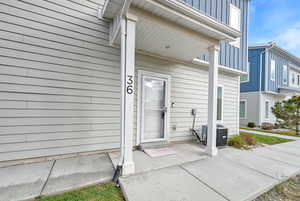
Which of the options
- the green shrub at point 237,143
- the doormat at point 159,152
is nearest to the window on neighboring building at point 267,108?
the green shrub at point 237,143

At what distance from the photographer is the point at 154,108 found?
12.2 ft

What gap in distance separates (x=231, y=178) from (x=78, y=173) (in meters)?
2.65

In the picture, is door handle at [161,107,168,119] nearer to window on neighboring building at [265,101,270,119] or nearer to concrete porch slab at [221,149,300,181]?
concrete porch slab at [221,149,300,181]

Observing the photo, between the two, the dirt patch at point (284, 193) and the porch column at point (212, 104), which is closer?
the dirt patch at point (284, 193)

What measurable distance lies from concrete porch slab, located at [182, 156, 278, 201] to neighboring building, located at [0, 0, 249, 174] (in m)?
0.58

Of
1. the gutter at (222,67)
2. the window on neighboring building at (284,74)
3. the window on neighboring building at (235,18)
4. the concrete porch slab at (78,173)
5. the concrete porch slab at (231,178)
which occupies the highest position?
the window on neighboring building at (235,18)

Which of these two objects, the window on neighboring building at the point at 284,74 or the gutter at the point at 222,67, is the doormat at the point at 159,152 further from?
the window on neighboring building at the point at 284,74

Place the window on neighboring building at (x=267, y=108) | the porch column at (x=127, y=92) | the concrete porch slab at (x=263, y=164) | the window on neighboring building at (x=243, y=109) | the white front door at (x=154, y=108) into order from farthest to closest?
the window on neighboring building at (x=243, y=109) → the window on neighboring building at (x=267, y=108) → the white front door at (x=154, y=108) → the concrete porch slab at (x=263, y=164) → the porch column at (x=127, y=92)

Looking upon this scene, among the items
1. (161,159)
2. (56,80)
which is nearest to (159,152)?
(161,159)

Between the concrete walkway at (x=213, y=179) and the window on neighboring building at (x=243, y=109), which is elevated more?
the window on neighboring building at (x=243, y=109)

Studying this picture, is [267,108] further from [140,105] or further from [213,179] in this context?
[140,105]

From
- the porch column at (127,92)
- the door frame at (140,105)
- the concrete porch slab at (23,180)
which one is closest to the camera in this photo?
the concrete porch slab at (23,180)

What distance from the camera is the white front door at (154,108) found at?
355 centimetres

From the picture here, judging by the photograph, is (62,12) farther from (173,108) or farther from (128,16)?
(173,108)
